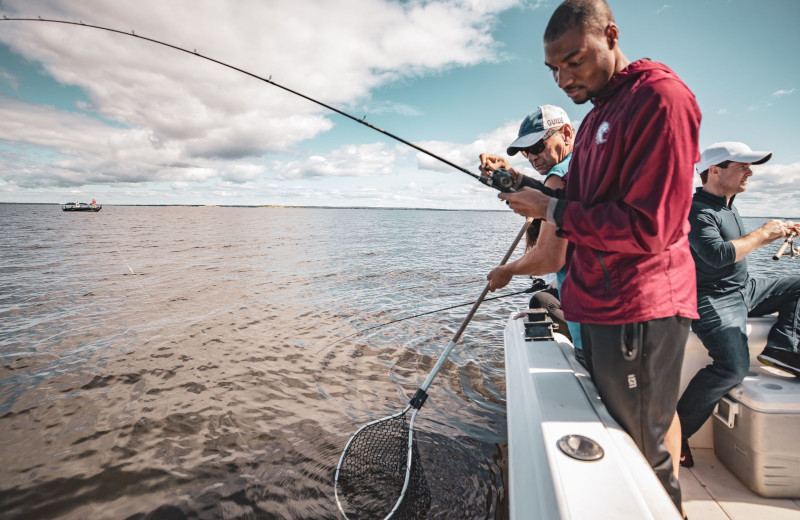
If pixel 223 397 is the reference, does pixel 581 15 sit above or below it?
above

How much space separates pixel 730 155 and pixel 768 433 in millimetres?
2021

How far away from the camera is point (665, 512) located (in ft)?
4.56

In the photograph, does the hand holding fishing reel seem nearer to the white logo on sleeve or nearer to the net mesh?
the white logo on sleeve

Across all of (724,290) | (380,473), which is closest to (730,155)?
(724,290)

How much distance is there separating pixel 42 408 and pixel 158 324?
3290 mm

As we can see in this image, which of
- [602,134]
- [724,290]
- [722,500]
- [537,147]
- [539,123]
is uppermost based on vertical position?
[539,123]

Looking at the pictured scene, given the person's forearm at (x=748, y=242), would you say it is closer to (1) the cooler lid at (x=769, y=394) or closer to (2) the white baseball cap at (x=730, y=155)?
(2) the white baseball cap at (x=730, y=155)

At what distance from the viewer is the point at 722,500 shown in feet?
8.65

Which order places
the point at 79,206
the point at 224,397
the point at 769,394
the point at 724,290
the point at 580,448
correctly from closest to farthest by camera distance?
the point at 580,448 → the point at 769,394 → the point at 724,290 → the point at 224,397 → the point at 79,206

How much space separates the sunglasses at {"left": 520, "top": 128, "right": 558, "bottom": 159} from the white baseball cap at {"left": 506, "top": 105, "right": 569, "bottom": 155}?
32mm

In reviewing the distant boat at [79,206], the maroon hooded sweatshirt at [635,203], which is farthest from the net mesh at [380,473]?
the distant boat at [79,206]

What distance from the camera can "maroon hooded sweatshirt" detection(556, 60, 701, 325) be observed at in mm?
1380

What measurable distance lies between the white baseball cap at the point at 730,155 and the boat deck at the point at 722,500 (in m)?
2.41

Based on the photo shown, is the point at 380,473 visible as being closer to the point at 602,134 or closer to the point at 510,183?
the point at 510,183
